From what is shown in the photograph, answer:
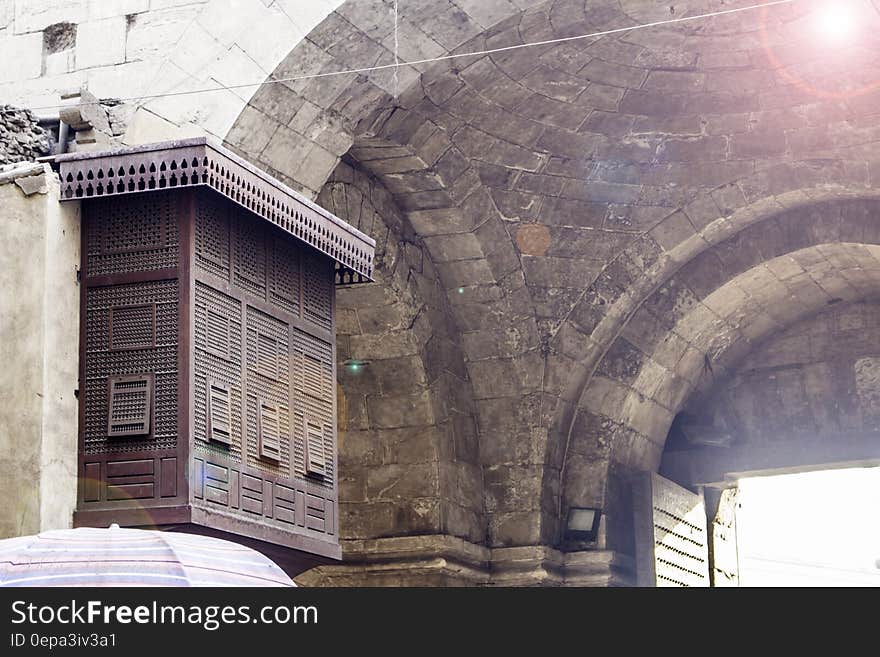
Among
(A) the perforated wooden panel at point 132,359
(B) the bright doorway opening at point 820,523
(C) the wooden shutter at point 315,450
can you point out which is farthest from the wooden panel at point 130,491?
(B) the bright doorway opening at point 820,523

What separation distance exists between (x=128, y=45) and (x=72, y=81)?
13.2 inches

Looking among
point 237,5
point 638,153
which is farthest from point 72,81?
point 638,153

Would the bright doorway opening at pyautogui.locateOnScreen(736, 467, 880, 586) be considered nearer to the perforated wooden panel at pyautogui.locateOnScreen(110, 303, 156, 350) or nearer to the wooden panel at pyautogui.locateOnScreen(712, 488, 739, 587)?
the wooden panel at pyautogui.locateOnScreen(712, 488, 739, 587)

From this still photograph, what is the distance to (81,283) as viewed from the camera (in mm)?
6824

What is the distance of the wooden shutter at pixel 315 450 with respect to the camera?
289 inches

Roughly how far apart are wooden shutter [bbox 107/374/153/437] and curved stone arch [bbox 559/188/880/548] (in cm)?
397

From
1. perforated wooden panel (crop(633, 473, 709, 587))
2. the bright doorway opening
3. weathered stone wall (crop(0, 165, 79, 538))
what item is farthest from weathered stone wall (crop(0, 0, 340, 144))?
the bright doorway opening

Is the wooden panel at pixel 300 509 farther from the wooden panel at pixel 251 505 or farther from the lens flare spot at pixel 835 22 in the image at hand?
the lens flare spot at pixel 835 22

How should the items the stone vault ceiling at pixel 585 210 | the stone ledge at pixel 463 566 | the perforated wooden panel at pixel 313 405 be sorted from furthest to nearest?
the stone ledge at pixel 463 566, the stone vault ceiling at pixel 585 210, the perforated wooden panel at pixel 313 405

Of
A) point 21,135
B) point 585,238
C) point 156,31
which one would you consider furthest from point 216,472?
point 585,238

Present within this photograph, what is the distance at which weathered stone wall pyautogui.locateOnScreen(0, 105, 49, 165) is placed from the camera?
23.6 feet

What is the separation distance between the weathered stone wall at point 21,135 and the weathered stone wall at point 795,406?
199 inches

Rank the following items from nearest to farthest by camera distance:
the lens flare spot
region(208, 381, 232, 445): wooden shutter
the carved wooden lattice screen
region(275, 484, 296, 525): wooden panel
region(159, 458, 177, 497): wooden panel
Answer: region(159, 458, 177, 497): wooden panel < the carved wooden lattice screen < region(208, 381, 232, 445): wooden shutter < region(275, 484, 296, 525): wooden panel < the lens flare spot

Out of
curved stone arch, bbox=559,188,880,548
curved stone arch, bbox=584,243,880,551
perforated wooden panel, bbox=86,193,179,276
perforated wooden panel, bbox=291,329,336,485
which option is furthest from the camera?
curved stone arch, bbox=584,243,880,551
